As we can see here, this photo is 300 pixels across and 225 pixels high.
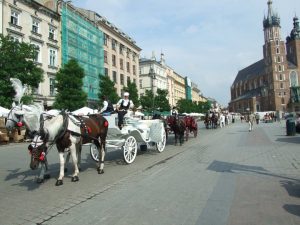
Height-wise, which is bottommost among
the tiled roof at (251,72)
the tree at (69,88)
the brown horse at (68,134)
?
the brown horse at (68,134)

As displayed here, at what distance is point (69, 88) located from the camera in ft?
113

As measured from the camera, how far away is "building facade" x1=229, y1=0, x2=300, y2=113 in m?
130

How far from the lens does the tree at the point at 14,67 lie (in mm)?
A: 25969

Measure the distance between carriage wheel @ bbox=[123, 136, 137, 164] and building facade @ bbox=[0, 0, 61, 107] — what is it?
26.1m

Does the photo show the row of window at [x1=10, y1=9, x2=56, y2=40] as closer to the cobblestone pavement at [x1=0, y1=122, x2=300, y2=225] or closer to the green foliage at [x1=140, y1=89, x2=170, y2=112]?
the green foliage at [x1=140, y1=89, x2=170, y2=112]

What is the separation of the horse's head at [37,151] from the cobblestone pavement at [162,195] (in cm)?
60

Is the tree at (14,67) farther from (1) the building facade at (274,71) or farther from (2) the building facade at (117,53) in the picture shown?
(1) the building facade at (274,71)

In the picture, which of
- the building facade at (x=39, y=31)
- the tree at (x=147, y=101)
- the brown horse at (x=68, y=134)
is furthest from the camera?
the tree at (x=147, y=101)

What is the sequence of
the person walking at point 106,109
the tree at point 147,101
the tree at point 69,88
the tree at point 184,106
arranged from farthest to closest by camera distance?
the tree at point 184,106 → the tree at point 147,101 → the tree at point 69,88 → the person walking at point 106,109

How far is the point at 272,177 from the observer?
8750 millimetres

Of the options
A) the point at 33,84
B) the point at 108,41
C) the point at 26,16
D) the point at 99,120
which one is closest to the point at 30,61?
the point at 33,84

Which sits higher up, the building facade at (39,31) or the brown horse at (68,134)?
the building facade at (39,31)

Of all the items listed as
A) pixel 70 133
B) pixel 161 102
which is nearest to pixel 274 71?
pixel 161 102

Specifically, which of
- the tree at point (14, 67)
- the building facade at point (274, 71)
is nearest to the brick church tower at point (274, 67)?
the building facade at point (274, 71)
